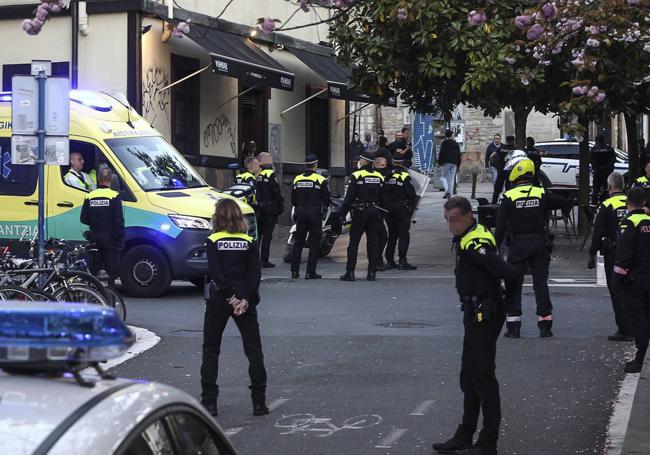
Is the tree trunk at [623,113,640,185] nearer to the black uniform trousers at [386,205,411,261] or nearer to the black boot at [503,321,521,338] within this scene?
the black uniform trousers at [386,205,411,261]

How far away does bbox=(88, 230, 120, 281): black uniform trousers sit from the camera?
15984mm

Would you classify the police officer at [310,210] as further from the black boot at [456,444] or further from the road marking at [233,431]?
the black boot at [456,444]

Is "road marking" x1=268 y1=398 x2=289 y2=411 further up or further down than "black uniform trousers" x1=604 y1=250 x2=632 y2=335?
further down

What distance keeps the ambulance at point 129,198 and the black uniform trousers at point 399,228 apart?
3133mm

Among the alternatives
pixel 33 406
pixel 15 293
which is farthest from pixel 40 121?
pixel 33 406

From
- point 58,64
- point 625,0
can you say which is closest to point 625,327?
point 625,0

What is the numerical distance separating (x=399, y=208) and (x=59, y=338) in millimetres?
17463

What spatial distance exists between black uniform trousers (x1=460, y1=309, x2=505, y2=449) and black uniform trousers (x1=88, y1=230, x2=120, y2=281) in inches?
328

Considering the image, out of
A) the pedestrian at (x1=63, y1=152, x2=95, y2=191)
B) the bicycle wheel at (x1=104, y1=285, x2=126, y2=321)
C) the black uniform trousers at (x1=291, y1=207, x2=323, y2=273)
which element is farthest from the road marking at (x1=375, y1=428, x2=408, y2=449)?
the black uniform trousers at (x1=291, y1=207, x2=323, y2=273)

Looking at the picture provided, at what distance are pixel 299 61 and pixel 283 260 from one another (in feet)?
31.8

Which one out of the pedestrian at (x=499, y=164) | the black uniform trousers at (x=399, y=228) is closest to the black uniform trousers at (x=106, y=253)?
the black uniform trousers at (x=399, y=228)

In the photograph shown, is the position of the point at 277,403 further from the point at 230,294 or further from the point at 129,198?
the point at 129,198

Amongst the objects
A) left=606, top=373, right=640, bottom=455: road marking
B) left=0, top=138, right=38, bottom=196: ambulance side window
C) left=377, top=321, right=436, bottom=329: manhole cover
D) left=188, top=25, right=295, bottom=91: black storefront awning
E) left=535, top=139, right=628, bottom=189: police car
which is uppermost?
left=188, top=25, right=295, bottom=91: black storefront awning

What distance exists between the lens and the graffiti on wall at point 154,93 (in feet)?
78.1
